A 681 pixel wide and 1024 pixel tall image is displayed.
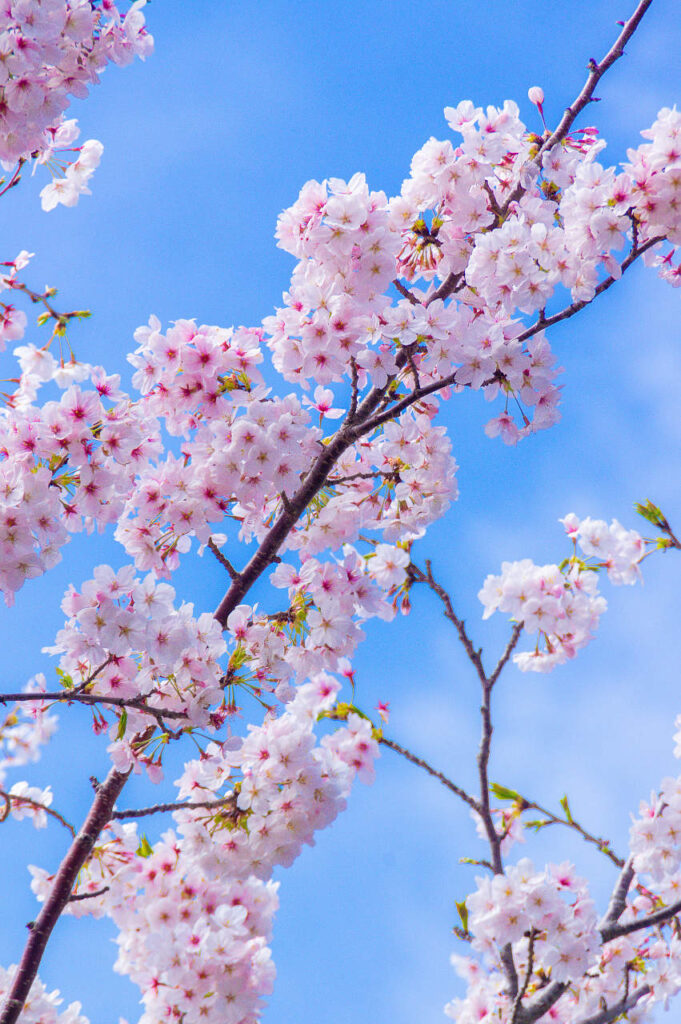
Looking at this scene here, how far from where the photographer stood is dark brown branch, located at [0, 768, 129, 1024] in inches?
169

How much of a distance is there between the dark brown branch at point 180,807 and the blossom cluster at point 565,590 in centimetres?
230

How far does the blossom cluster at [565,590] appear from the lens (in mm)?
5535

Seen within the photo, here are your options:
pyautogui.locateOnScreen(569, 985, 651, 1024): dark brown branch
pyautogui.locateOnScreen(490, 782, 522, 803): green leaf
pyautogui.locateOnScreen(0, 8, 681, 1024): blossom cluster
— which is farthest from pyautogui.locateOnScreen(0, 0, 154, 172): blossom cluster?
pyautogui.locateOnScreen(569, 985, 651, 1024): dark brown branch

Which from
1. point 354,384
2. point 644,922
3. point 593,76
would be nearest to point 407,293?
point 354,384

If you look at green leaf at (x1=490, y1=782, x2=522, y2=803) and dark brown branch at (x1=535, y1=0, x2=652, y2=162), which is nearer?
dark brown branch at (x1=535, y1=0, x2=652, y2=162)

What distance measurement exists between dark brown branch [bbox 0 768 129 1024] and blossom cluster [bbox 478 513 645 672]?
271cm

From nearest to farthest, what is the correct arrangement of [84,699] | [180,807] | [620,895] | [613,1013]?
[84,699]
[180,807]
[613,1013]
[620,895]

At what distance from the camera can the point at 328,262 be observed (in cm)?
399

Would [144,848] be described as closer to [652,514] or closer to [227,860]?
[227,860]

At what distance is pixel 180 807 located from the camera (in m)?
4.19

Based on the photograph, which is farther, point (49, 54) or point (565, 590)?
point (565, 590)

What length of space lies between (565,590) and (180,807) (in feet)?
9.73

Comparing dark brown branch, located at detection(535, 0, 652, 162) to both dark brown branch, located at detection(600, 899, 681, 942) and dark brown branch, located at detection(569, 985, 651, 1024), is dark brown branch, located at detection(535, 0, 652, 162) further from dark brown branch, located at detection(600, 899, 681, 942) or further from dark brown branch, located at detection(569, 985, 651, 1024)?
dark brown branch, located at detection(569, 985, 651, 1024)

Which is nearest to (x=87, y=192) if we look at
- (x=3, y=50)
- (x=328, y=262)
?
(x=3, y=50)
